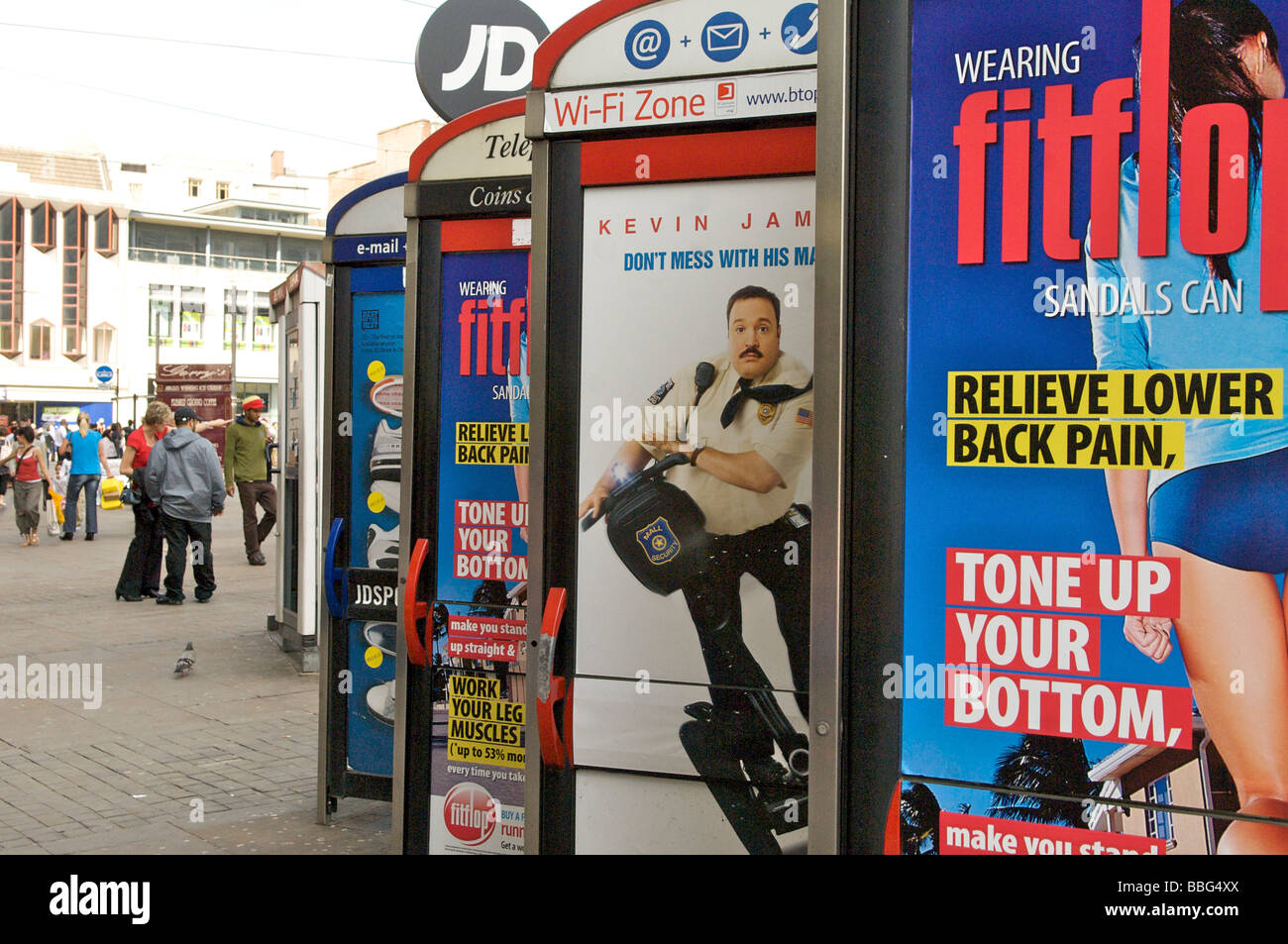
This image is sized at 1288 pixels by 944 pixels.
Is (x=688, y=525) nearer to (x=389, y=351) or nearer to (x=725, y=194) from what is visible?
(x=725, y=194)

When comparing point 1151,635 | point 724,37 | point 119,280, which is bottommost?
point 1151,635

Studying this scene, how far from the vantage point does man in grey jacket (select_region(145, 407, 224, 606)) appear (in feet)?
41.7

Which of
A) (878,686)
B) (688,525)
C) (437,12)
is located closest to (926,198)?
(878,686)

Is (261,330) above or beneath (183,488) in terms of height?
above

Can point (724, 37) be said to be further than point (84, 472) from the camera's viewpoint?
No

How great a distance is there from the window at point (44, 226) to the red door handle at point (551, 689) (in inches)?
2642

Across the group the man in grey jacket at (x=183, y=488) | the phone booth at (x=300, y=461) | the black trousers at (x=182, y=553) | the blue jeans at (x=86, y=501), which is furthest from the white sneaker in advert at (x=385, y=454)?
the blue jeans at (x=86, y=501)

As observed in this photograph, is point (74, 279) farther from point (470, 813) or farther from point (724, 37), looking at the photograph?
point (724, 37)

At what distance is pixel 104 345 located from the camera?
65000 millimetres

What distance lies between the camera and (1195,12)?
2008mm

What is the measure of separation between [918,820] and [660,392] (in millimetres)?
1405

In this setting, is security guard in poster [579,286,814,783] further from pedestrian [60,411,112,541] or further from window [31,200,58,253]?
window [31,200,58,253]

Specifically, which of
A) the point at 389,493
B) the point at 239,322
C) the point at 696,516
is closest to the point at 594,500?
the point at 696,516

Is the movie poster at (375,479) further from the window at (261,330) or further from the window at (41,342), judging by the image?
the window at (261,330)
